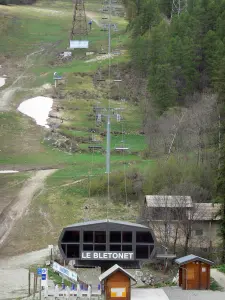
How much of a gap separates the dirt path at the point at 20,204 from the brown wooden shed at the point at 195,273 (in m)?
20.2

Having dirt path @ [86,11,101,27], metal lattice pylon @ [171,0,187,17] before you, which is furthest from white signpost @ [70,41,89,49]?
dirt path @ [86,11,101,27]

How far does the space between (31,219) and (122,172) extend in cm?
742

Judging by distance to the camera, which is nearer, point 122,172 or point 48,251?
point 48,251

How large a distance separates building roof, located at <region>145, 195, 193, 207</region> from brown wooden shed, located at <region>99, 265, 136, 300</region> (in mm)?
18889

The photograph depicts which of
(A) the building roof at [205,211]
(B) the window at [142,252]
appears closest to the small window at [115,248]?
(B) the window at [142,252]

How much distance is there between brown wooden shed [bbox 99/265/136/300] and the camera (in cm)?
3228

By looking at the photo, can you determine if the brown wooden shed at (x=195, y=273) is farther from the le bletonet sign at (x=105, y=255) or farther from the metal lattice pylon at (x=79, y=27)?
the metal lattice pylon at (x=79, y=27)

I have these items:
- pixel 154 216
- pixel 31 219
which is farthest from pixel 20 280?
pixel 31 219

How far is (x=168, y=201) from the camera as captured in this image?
172ft

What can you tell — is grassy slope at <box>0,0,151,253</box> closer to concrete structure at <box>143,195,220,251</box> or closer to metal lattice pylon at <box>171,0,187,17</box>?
concrete structure at <box>143,195,220,251</box>

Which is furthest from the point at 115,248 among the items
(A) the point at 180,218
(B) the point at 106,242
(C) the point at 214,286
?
(A) the point at 180,218

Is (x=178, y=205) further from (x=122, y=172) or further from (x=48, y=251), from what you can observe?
(x=122, y=172)

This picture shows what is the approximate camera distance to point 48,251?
51.6 m

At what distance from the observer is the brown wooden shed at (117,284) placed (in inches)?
1271
